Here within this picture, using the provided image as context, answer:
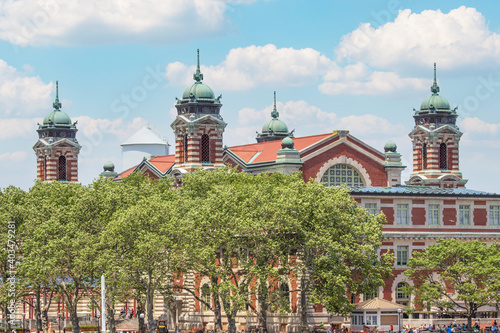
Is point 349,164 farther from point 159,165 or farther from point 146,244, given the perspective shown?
point 146,244

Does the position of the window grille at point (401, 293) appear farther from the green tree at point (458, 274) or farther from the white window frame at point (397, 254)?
the green tree at point (458, 274)

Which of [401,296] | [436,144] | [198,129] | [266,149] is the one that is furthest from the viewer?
[436,144]

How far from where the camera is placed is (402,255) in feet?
354

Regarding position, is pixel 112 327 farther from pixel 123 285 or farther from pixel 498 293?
pixel 498 293

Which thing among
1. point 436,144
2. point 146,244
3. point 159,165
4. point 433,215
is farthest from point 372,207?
point 159,165

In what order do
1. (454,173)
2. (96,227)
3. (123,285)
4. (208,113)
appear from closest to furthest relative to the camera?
1. (123,285)
2. (96,227)
3. (208,113)
4. (454,173)

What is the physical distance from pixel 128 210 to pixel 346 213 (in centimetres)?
1855

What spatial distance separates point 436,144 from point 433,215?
40.3m

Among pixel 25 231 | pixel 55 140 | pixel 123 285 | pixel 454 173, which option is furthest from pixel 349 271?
pixel 55 140

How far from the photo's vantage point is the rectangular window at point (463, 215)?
112 meters

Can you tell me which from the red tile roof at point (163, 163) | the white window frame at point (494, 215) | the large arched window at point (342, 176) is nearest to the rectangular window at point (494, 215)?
the white window frame at point (494, 215)

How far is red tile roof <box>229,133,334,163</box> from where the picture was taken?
128 metres

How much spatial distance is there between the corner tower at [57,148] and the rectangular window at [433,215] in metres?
62.9

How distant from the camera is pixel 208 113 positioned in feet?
438
